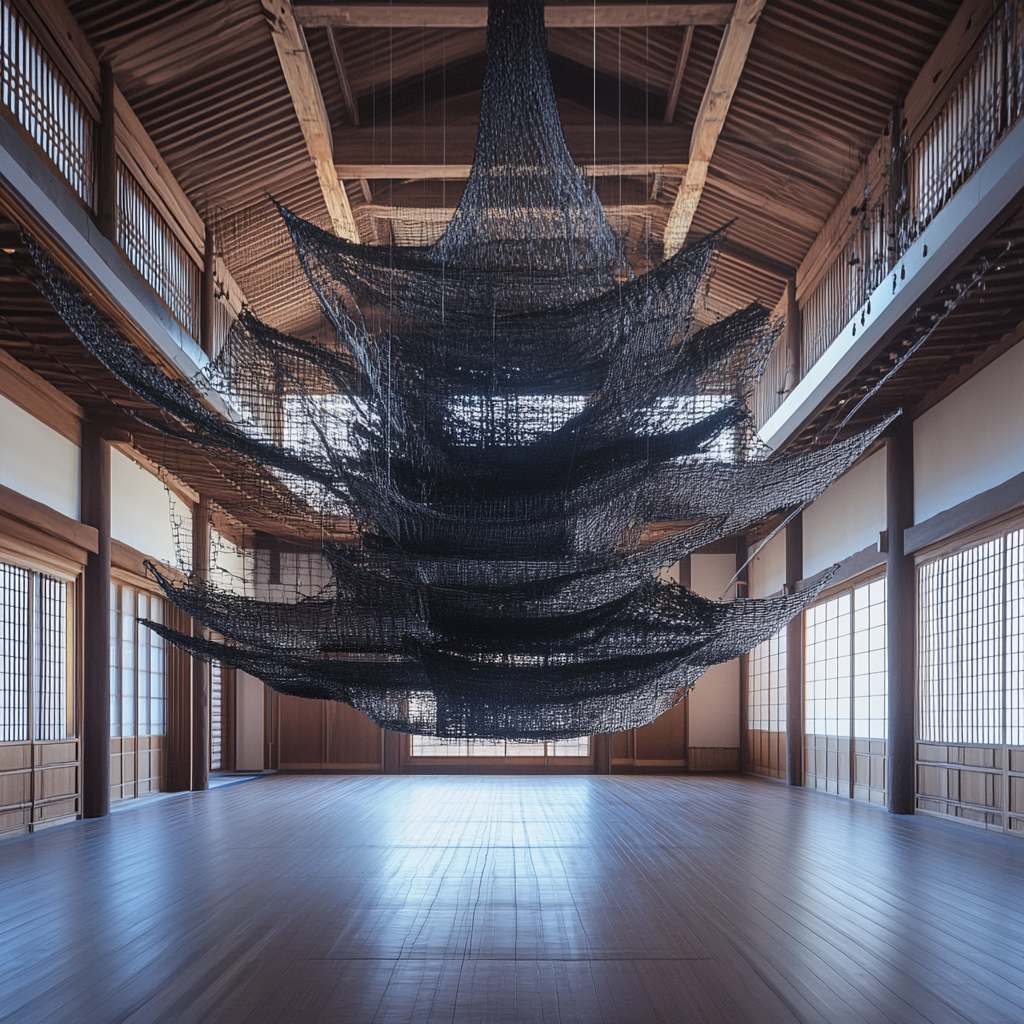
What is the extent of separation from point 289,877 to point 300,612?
262 cm

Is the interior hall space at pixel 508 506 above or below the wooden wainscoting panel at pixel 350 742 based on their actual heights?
above

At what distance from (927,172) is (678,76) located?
2.29m

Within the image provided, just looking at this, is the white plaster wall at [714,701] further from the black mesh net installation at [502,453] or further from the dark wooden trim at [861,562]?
the black mesh net installation at [502,453]

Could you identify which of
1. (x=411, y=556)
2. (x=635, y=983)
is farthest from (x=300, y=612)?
(x=635, y=983)

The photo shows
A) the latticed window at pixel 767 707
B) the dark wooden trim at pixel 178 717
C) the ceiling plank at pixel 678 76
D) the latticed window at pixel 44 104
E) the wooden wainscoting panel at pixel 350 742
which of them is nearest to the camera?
the latticed window at pixel 44 104

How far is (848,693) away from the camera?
965 centimetres

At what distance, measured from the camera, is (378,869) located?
5.58 m

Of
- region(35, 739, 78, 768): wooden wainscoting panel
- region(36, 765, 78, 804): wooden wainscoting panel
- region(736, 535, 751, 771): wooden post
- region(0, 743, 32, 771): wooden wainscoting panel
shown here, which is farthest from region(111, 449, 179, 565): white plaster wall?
region(736, 535, 751, 771): wooden post

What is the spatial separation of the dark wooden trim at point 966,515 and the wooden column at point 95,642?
19.0 feet

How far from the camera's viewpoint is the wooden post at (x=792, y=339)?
9.24m

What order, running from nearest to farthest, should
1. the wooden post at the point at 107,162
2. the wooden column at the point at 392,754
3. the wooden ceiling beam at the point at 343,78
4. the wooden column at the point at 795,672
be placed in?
1. the wooden post at the point at 107,162
2. the wooden ceiling beam at the point at 343,78
3. the wooden column at the point at 795,672
4. the wooden column at the point at 392,754

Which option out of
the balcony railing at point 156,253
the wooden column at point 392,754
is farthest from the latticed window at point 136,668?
the wooden column at point 392,754

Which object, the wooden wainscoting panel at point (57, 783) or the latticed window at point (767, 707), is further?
the latticed window at point (767, 707)

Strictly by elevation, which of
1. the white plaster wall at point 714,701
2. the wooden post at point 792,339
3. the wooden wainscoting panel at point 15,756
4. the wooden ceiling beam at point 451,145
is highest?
the wooden ceiling beam at point 451,145
